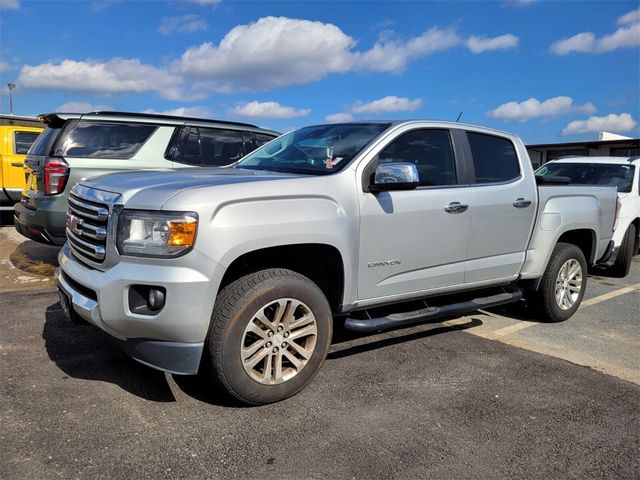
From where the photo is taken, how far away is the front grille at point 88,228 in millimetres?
3254

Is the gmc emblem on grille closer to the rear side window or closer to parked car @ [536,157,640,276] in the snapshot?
the rear side window

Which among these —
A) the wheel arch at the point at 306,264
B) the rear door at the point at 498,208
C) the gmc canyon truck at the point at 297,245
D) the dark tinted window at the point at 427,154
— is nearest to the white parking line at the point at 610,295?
the gmc canyon truck at the point at 297,245

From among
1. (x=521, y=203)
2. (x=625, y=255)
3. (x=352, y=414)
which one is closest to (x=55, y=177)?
(x=352, y=414)

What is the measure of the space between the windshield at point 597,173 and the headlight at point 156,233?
767cm

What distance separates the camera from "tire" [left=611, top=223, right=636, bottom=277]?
8047 mm

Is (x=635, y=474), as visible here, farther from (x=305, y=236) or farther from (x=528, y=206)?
(x=528, y=206)

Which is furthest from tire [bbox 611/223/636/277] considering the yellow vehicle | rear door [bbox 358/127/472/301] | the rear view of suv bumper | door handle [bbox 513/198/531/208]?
the yellow vehicle

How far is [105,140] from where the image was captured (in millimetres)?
6672

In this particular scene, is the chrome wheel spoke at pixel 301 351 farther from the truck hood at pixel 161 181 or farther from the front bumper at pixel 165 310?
the truck hood at pixel 161 181

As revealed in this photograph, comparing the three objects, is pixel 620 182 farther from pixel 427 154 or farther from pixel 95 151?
pixel 95 151

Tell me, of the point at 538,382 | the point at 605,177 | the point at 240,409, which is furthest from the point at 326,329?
the point at 605,177

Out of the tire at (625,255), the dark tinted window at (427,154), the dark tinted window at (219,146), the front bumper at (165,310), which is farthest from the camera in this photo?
the tire at (625,255)

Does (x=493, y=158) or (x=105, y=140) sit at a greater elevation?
(x=105, y=140)

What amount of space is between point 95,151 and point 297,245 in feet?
13.5
